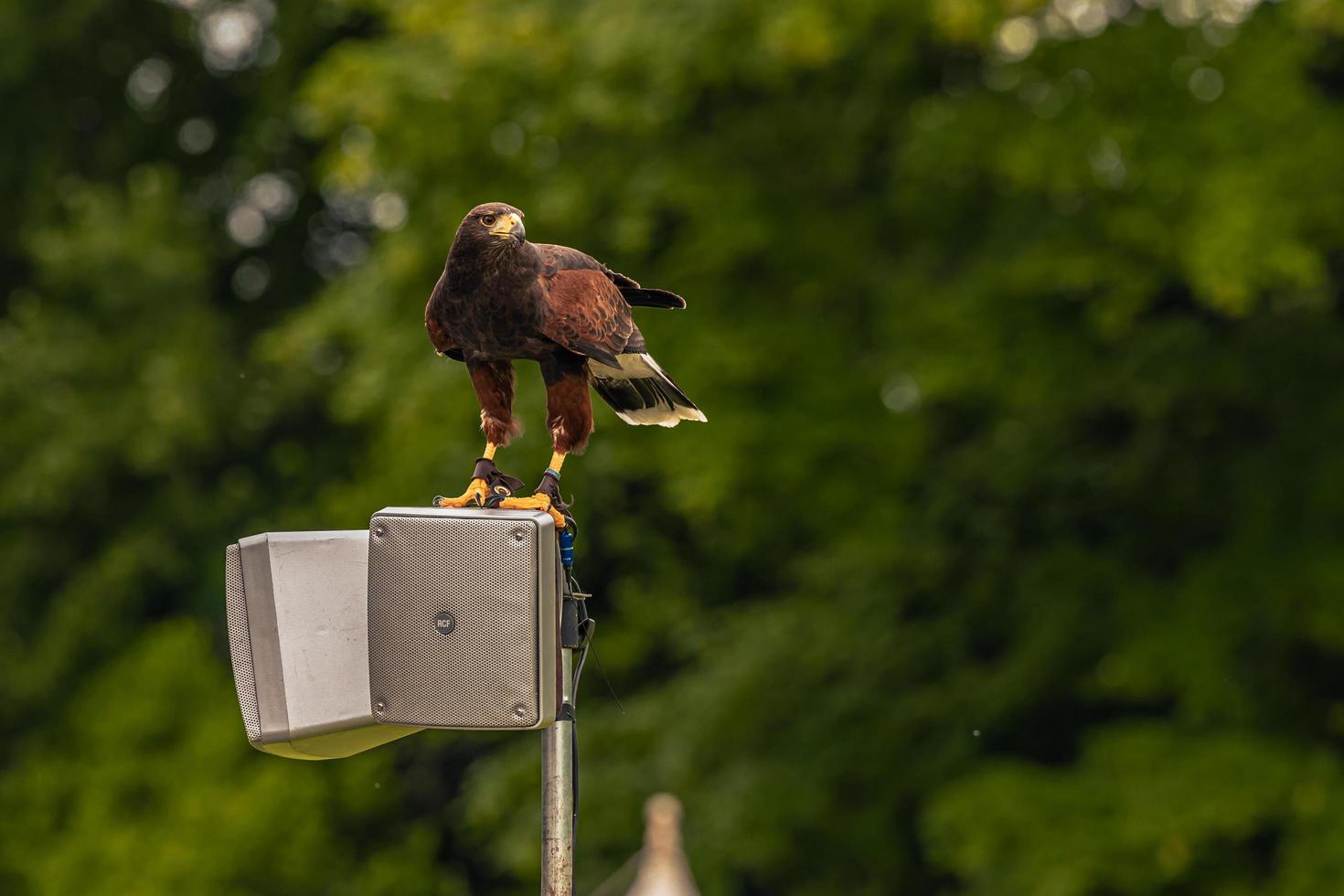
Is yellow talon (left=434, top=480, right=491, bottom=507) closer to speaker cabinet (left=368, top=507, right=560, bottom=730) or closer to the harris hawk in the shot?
the harris hawk

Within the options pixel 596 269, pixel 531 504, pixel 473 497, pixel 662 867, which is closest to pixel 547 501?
pixel 531 504

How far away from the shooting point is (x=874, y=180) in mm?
8977

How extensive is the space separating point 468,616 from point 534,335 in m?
0.44

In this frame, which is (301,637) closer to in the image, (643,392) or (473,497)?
(473,497)

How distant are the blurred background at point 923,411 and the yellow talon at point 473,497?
4.23m

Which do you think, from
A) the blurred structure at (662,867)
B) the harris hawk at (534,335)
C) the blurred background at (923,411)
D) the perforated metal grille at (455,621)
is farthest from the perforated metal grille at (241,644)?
the blurred background at (923,411)

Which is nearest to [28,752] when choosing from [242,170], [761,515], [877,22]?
[242,170]

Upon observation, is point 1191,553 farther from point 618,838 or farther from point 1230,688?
point 618,838

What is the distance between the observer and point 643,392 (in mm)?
2875

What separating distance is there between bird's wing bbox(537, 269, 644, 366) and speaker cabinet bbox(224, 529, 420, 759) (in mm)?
408

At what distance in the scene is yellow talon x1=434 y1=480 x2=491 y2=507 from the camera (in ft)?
8.68

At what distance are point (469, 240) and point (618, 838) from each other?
23.7 ft

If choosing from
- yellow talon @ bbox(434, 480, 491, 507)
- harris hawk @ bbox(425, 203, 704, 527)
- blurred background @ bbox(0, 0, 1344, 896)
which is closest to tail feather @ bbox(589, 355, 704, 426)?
harris hawk @ bbox(425, 203, 704, 527)

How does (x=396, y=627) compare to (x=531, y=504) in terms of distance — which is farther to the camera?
(x=531, y=504)
